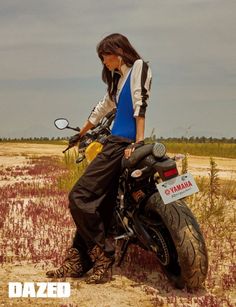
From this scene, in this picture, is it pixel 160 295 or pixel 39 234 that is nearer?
pixel 160 295

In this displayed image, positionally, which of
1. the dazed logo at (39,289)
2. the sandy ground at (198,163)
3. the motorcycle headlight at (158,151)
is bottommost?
the dazed logo at (39,289)

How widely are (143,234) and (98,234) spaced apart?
0.51m

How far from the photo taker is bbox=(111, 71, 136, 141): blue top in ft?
19.3

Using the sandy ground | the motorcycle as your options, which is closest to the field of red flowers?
the motorcycle

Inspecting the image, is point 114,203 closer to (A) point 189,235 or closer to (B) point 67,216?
(A) point 189,235

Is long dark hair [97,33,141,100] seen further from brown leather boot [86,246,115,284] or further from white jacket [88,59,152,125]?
brown leather boot [86,246,115,284]

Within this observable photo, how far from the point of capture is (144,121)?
5.77m

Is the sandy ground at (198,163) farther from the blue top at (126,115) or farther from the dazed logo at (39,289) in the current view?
the dazed logo at (39,289)

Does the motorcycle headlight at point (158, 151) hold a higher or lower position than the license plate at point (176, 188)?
higher

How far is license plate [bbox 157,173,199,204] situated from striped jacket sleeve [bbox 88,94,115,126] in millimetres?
1436

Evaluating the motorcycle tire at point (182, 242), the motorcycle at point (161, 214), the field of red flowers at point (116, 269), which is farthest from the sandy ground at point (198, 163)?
the motorcycle tire at point (182, 242)

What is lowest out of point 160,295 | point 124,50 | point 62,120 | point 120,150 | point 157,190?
point 160,295

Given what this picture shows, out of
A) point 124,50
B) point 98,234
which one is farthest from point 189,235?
point 124,50

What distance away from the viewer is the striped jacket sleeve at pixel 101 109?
6586 millimetres
